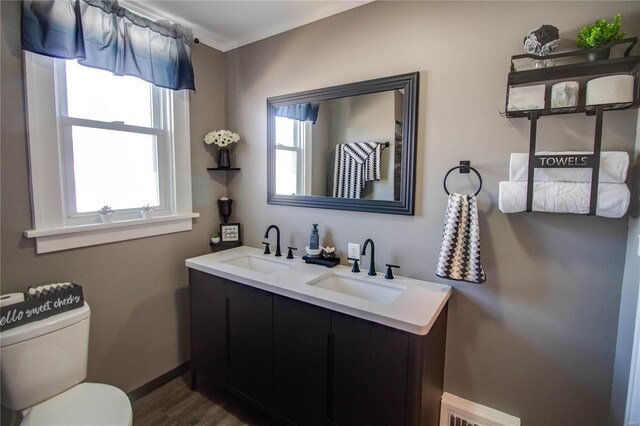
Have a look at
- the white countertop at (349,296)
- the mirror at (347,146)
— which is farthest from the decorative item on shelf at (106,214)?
the mirror at (347,146)

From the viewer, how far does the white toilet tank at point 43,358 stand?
4.20 feet

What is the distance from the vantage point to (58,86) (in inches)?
63.5

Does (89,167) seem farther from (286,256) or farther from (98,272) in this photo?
(286,256)

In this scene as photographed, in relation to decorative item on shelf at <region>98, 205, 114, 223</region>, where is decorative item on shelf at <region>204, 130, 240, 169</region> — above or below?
above

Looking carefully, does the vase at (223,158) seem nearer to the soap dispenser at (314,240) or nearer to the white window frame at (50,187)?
the white window frame at (50,187)

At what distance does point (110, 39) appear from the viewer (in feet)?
5.60

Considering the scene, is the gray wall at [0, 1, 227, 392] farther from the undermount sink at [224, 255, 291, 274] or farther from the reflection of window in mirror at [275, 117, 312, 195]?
the reflection of window in mirror at [275, 117, 312, 195]

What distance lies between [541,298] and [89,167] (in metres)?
2.52

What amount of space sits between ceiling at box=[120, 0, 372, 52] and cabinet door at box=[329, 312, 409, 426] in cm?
182

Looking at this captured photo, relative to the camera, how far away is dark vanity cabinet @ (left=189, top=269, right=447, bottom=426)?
4.14ft

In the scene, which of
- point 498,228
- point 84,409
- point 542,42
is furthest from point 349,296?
point 542,42

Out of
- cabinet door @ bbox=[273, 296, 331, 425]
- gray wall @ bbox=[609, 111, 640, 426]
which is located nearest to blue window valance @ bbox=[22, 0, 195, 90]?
cabinet door @ bbox=[273, 296, 331, 425]

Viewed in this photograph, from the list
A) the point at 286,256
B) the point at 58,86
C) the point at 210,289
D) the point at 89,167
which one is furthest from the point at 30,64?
the point at 286,256

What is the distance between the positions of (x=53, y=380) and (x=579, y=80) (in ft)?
8.84
